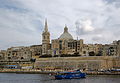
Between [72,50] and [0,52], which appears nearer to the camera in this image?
[72,50]

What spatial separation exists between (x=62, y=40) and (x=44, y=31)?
28.5 ft

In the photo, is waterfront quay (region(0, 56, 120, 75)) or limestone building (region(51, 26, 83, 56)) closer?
waterfront quay (region(0, 56, 120, 75))

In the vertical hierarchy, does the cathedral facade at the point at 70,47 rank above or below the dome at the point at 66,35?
below

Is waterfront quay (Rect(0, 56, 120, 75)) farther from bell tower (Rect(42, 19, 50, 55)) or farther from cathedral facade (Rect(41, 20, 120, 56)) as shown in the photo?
bell tower (Rect(42, 19, 50, 55))

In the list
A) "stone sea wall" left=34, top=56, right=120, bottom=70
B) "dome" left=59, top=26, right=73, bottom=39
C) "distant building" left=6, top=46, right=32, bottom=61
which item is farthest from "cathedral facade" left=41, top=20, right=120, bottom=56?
"stone sea wall" left=34, top=56, right=120, bottom=70

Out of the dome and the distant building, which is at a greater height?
the dome

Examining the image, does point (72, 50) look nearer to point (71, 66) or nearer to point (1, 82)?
point (71, 66)

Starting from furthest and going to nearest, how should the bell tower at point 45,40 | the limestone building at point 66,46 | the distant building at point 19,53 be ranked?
the distant building at point 19,53
the bell tower at point 45,40
the limestone building at point 66,46

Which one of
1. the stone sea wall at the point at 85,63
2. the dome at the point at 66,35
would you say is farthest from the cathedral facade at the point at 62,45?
the stone sea wall at the point at 85,63

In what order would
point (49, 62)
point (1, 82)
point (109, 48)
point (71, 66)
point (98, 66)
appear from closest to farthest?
point (1, 82)
point (98, 66)
point (71, 66)
point (49, 62)
point (109, 48)

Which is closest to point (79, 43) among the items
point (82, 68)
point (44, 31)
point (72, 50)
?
point (72, 50)

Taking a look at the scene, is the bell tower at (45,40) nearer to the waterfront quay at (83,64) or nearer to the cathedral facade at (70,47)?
the cathedral facade at (70,47)

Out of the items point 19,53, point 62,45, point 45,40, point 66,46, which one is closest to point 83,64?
point 66,46

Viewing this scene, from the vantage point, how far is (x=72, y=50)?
78.9 metres
